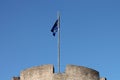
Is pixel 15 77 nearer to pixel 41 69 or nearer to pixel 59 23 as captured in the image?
pixel 41 69

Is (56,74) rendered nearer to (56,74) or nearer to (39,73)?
(56,74)

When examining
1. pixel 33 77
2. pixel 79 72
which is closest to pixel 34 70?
pixel 33 77

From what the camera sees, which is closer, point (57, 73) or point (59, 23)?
point (57, 73)

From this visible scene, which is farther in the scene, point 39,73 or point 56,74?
point 39,73

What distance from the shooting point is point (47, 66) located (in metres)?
32.9

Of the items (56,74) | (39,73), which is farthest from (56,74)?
(39,73)

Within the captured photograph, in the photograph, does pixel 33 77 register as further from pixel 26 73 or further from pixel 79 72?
pixel 79 72

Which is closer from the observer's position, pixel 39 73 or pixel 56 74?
pixel 56 74

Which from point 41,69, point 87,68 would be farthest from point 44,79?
point 87,68

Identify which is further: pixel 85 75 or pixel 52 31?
pixel 52 31

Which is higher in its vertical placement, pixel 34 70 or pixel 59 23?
pixel 59 23

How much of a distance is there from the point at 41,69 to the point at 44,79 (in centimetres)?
75

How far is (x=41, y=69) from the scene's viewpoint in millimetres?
32938

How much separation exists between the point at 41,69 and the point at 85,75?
2.80m
